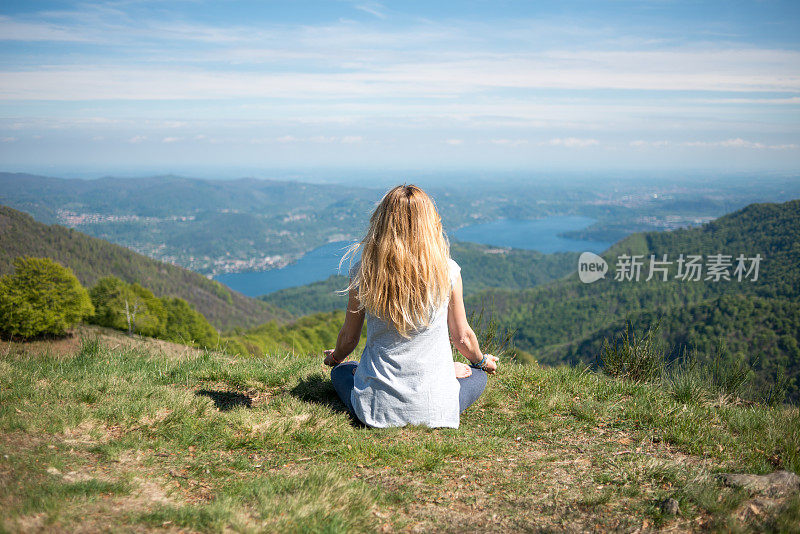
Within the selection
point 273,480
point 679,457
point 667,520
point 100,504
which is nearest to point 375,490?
point 273,480

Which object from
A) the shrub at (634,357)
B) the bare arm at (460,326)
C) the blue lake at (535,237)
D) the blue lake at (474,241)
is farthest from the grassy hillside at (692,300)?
the blue lake at (474,241)

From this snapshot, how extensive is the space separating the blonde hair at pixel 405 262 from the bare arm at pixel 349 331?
0.53 feet

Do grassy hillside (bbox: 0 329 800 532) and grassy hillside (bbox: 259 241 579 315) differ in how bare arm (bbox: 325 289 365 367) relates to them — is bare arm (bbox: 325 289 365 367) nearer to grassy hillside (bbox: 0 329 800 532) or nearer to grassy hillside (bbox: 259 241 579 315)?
grassy hillside (bbox: 0 329 800 532)

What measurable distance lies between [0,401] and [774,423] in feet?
18.4

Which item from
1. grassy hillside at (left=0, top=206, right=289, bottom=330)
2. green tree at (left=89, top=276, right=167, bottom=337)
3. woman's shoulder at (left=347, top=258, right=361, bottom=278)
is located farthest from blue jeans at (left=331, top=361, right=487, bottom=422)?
grassy hillside at (left=0, top=206, right=289, bottom=330)

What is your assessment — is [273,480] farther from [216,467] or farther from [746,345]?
[746,345]

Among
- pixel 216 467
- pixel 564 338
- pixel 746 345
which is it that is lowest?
pixel 564 338

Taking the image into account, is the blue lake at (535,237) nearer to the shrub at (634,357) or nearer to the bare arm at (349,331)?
the shrub at (634,357)

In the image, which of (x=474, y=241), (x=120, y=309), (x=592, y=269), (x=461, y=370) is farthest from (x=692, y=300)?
(x=461, y=370)

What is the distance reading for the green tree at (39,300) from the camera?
62.5 ft

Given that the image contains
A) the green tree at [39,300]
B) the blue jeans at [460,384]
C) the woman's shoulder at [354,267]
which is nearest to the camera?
the woman's shoulder at [354,267]

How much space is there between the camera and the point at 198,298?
3201 inches

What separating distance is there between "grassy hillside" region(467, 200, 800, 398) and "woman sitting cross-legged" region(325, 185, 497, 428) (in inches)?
1514

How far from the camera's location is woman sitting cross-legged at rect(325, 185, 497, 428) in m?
2.82
